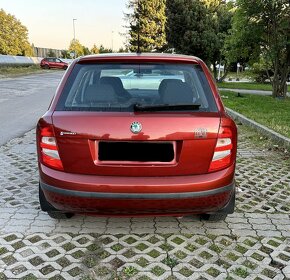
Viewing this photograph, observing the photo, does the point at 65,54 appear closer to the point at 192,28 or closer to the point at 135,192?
the point at 192,28

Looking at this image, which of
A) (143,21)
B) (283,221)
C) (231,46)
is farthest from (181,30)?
(283,221)

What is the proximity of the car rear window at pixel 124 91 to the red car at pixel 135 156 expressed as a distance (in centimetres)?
2

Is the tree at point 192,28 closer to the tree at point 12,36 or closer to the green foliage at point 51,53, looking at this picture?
the tree at point 12,36

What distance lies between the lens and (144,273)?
2879mm

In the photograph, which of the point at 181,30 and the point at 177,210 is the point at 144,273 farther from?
the point at 181,30

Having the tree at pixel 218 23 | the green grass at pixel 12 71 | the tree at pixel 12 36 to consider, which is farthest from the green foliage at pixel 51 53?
the tree at pixel 218 23

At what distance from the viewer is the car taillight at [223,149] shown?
300cm

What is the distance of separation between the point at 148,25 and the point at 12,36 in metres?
18.8

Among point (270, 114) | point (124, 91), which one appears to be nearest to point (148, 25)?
point (270, 114)

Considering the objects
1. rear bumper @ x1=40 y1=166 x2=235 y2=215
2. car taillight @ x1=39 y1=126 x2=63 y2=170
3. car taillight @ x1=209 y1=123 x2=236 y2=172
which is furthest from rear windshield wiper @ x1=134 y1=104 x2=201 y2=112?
car taillight @ x1=39 y1=126 x2=63 y2=170

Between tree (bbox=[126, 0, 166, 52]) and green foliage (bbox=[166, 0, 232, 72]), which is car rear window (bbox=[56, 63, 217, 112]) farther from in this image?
tree (bbox=[126, 0, 166, 52])

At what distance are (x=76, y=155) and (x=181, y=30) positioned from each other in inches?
1027

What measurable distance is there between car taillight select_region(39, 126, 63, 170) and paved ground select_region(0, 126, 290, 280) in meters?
0.76

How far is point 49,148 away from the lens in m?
3.02
